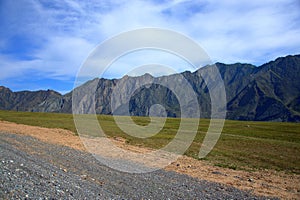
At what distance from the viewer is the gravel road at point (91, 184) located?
1295 centimetres

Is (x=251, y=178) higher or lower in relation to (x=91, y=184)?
lower

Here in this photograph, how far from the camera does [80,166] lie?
2092 cm

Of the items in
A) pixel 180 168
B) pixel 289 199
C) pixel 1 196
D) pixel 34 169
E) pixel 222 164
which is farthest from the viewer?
pixel 222 164

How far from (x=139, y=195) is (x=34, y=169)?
6427mm

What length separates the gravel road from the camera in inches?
510

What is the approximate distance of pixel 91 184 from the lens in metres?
16.0

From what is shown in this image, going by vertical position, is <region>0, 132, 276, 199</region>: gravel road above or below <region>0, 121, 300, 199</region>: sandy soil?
above

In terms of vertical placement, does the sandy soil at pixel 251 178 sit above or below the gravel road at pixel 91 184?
below

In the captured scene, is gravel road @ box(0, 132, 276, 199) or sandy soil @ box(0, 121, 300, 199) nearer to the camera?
gravel road @ box(0, 132, 276, 199)

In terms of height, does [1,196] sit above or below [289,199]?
above

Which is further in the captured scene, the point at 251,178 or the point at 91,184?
the point at 251,178

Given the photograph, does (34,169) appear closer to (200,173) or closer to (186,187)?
(186,187)

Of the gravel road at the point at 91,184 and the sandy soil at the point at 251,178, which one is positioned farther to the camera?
the sandy soil at the point at 251,178

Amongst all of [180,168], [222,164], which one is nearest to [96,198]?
[180,168]
